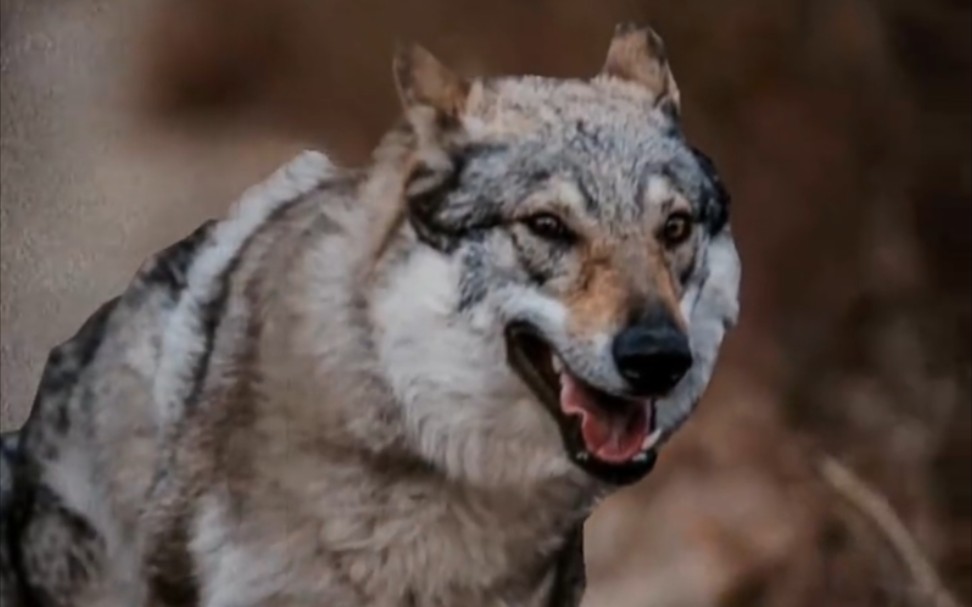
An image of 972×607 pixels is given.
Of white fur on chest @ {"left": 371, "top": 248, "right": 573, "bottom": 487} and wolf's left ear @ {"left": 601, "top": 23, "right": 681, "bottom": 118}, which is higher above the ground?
wolf's left ear @ {"left": 601, "top": 23, "right": 681, "bottom": 118}

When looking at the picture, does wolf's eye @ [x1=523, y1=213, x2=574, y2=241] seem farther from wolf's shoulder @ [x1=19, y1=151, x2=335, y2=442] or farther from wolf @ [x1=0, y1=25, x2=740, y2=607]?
wolf's shoulder @ [x1=19, y1=151, x2=335, y2=442]

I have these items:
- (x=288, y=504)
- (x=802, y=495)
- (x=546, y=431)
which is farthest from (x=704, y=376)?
(x=288, y=504)

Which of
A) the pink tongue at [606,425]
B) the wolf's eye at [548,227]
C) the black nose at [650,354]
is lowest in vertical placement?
the pink tongue at [606,425]

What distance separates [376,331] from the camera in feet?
5.23

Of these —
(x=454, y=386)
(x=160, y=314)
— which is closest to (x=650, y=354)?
(x=454, y=386)

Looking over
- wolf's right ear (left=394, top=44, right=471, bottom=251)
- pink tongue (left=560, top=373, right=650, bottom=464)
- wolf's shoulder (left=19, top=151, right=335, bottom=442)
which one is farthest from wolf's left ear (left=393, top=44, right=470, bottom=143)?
pink tongue (left=560, top=373, right=650, bottom=464)

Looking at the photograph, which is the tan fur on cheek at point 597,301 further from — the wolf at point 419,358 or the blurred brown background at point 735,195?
the blurred brown background at point 735,195

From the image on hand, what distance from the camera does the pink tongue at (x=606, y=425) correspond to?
60.7 inches

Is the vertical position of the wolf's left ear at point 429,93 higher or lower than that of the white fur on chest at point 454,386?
higher

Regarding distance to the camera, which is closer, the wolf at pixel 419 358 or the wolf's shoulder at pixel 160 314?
the wolf at pixel 419 358

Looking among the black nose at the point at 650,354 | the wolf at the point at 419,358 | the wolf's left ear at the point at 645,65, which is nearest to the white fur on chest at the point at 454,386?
the wolf at the point at 419,358

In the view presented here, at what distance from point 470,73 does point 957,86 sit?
63 centimetres

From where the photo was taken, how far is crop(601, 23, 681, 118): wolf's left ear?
169 cm

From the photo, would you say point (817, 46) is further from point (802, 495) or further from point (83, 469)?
point (83, 469)
